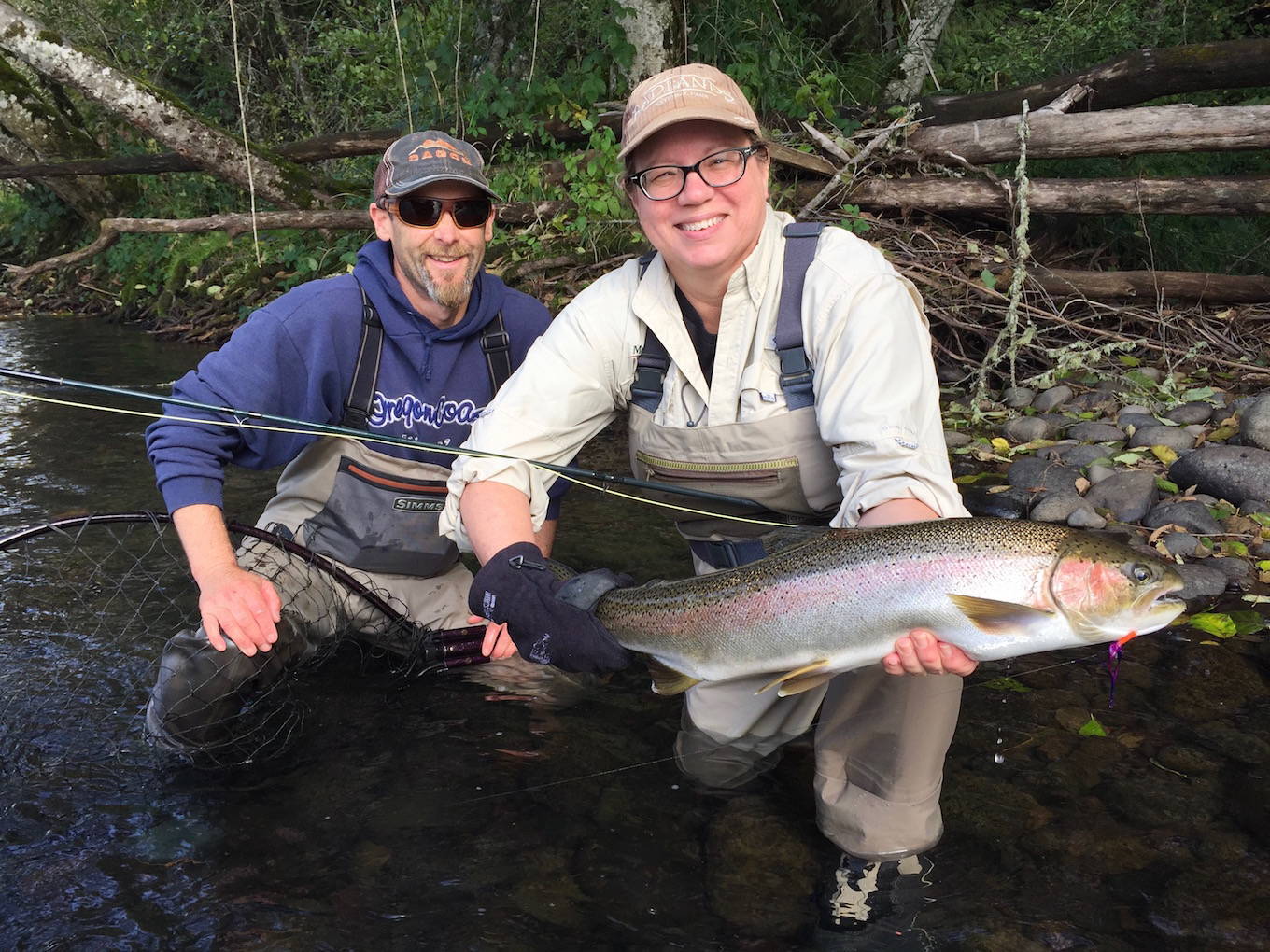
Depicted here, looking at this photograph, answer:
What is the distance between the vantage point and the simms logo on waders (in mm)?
4121

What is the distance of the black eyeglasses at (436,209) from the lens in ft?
13.0

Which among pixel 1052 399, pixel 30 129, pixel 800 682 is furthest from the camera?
pixel 30 129

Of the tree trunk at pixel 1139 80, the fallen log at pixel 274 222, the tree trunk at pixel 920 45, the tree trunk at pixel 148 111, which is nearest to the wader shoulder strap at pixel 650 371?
the tree trunk at pixel 1139 80

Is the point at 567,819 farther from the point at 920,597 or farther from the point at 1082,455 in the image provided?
the point at 1082,455

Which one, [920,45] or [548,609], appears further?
[920,45]

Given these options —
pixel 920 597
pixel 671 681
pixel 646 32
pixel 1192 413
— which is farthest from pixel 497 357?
pixel 646 32

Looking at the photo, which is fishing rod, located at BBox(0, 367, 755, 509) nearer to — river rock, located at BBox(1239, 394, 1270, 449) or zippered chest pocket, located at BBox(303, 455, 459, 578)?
zippered chest pocket, located at BBox(303, 455, 459, 578)

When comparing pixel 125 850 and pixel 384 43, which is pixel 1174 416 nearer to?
pixel 125 850

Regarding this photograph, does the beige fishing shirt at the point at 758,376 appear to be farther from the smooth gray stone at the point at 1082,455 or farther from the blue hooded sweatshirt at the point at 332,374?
the smooth gray stone at the point at 1082,455

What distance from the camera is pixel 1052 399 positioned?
266 inches

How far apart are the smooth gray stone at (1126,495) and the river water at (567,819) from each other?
42.0 inches

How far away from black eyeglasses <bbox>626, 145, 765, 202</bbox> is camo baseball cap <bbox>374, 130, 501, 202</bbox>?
101 cm

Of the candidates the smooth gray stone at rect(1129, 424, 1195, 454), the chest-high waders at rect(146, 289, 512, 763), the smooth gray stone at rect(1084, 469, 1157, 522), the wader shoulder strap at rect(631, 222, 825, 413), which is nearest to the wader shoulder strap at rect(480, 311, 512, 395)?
the chest-high waders at rect(146, 289, 512, 763)

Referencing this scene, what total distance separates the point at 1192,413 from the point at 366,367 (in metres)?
4.60
